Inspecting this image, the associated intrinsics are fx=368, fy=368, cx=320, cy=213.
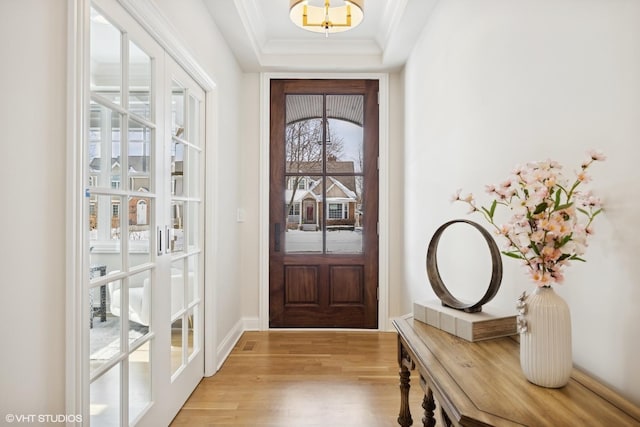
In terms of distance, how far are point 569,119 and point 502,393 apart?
856 millimetres

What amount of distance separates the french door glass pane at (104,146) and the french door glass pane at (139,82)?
181 millimetres

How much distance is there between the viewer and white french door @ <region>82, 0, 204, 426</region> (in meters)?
1.37

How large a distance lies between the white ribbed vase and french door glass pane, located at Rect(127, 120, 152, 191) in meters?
1.61

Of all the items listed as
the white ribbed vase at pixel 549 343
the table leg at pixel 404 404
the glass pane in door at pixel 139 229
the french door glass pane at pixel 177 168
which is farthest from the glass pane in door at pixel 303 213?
the white ribbed vase at pixel 549 343

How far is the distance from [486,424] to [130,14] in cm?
193

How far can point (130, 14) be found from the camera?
5.16 ft

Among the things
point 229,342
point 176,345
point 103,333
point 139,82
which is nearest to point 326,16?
point 139,82

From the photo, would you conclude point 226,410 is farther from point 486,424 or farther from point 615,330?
point 615,330

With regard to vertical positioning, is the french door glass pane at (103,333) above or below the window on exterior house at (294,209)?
below

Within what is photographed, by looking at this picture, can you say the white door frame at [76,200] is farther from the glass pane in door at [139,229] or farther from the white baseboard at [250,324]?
the white baseboard at [250,324]

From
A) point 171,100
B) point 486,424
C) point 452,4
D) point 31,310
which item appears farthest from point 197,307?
point 452,4

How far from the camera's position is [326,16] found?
218 cm

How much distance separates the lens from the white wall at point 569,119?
958mm

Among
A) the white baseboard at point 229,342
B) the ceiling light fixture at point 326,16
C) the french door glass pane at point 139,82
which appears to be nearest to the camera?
the french door glass pane at point 139,82
